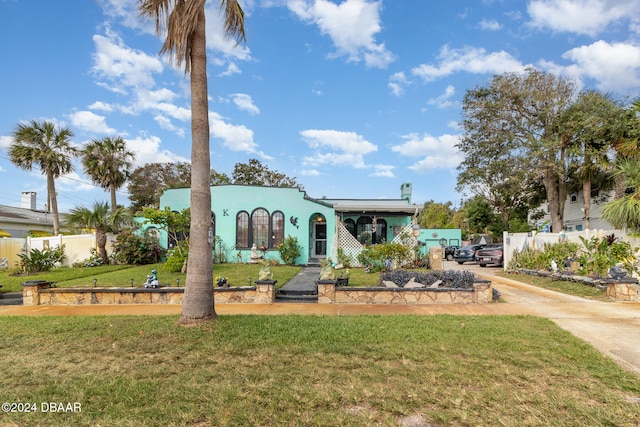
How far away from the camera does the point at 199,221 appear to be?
5629 mm

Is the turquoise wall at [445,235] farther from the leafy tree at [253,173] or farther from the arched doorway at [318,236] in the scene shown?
the leafy tree at [253,173]

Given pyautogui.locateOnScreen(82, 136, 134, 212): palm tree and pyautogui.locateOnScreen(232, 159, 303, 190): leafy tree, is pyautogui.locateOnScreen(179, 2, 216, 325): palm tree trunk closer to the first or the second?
pyautogui.locateOnScreen(82, 136, 134, 212): palm tree

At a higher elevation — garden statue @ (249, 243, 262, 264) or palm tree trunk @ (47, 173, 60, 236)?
palm tree trunk @ (47, 173, 60, 236)

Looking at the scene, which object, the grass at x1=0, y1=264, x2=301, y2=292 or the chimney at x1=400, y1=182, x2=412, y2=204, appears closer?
the grass at x1=0, y1=264, x2=301, y2=292

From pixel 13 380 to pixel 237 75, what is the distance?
9.54m

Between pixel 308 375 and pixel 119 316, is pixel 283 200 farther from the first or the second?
pixel 308 375

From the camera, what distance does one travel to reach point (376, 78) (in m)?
15.0

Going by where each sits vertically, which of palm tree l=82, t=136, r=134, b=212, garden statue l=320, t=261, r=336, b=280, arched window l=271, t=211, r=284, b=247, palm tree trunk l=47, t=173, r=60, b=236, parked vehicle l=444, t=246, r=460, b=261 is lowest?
parked vehicle l=444, t=246, r=460, b=261

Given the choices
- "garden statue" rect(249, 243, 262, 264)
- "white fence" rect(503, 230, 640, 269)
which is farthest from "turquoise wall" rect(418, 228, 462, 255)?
"garden statue" rect(249, 243, 262, 264)

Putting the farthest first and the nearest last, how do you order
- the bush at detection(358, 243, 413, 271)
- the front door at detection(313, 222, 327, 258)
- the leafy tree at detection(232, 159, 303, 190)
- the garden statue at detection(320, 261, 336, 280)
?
the leafy tree at detection(232, 159, 303, 190)
the front door at detection(313, 222, 327, 258)
the bush at detection(358, 243, 413, 271)
the garden statue at detection(320, 261, 336, 280)

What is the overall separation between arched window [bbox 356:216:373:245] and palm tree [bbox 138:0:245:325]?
13.4 m

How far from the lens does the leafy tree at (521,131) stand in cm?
2120

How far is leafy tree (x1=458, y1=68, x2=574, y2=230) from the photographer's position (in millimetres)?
21203

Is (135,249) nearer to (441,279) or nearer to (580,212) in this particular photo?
(441,279)
